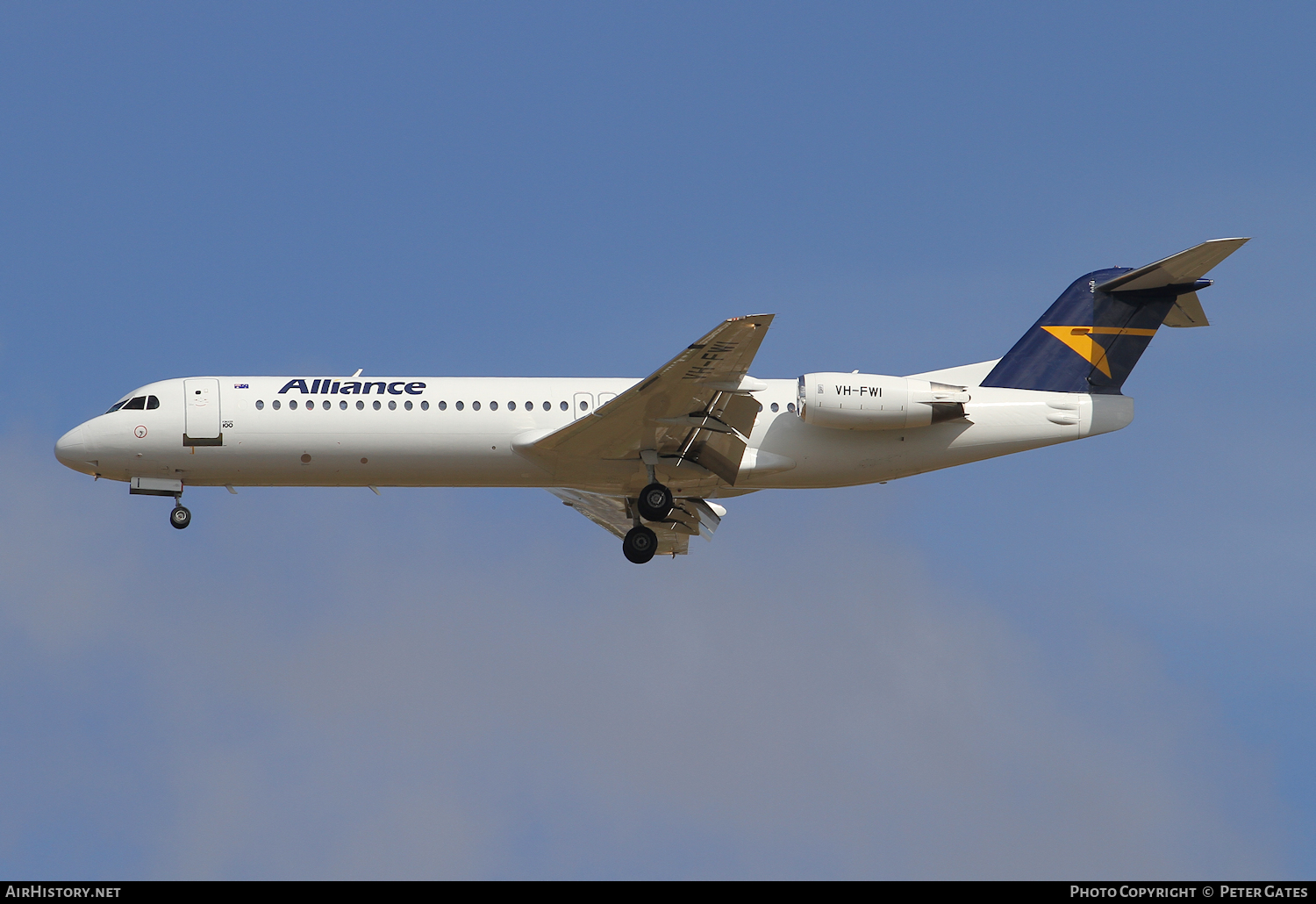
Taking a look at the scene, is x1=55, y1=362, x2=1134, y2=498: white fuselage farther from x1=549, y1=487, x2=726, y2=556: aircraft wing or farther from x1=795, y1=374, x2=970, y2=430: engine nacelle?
x1=549, y1=487, x2=726, y2=556: aircraft wing

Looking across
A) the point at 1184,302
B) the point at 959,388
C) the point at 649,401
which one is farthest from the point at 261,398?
the point at 1184,302

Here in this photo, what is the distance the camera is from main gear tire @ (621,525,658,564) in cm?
3080

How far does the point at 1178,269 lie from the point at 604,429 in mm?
12084

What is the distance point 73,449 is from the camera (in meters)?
29.3

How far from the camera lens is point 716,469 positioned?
1171 inches

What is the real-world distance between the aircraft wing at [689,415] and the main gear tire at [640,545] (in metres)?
2.04

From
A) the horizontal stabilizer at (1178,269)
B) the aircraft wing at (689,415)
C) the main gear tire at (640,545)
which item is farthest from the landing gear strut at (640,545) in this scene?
the horizontal stabilizer at (1178,269)

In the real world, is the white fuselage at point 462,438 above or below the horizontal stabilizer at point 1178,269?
below

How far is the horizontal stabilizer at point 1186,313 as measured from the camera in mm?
31156

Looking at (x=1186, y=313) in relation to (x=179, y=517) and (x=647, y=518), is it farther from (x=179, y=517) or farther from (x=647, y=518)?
(x=179, y=517)

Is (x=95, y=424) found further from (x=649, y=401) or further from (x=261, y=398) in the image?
(x=649, y=401)

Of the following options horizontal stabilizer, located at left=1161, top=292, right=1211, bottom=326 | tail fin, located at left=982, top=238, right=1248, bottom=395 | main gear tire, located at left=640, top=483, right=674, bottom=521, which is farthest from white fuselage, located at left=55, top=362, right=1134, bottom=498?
horizontal stabilizer, located at left=1161, top=292, right=1211, bottom=326

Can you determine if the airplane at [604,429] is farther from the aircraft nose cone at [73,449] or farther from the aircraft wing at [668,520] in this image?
the aircraft wing at [668,520]

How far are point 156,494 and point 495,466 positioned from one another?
6.70 m
